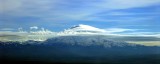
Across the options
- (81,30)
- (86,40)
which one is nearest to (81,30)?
(81,30)

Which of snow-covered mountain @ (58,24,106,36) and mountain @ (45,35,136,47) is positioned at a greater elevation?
snow-covered mountain @ (58,24,106,36)

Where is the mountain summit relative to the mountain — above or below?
above

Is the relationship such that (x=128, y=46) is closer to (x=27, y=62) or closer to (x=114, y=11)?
(x=114, y=11)

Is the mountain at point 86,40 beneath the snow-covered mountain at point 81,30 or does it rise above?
beneath

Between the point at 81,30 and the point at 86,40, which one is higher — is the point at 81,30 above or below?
above

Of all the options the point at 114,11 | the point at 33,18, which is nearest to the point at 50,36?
the point at 33,18

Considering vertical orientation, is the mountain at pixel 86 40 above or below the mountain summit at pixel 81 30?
below

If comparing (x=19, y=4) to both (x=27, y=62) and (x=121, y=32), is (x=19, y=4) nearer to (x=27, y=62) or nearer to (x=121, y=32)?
(x=27, y=62)

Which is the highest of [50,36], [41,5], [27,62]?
[41,5]

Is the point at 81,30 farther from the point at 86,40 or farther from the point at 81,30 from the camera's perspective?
the point at 86,40

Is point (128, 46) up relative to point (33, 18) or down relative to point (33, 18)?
down

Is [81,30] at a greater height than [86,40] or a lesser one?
greater
